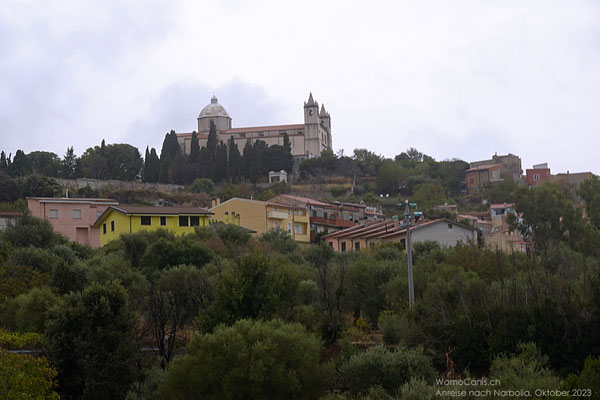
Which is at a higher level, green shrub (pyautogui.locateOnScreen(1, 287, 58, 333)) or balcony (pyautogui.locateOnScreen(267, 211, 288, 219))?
balcony (pyautogui.locateOnScreen(267, 211, 288, 219))

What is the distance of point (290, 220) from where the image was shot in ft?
220

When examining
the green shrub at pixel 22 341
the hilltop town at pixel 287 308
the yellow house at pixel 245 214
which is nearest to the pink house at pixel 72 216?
the hilltop town at pixel 287 308

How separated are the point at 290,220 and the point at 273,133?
55.4 metres

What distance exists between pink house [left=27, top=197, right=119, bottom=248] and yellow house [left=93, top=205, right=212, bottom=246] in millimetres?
2341

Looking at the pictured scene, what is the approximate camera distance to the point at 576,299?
2434cm

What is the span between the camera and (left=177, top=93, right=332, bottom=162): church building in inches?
4695

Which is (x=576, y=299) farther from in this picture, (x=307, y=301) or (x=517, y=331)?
(x=307, y=301)

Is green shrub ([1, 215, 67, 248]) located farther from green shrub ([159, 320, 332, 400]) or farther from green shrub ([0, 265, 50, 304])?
green shrub ([159, 320, 332, 400])

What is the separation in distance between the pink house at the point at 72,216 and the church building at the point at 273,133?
57.4 metres

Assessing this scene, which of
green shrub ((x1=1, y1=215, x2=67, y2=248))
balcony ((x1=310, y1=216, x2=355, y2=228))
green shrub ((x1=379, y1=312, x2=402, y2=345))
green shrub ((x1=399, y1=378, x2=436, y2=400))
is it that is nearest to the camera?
green shrub ((x1=399, y1=378, x2=436, y2=400))

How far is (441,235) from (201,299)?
94.4ft

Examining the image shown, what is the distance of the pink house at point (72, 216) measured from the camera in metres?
58.8

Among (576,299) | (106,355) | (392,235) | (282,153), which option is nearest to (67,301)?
(106,355)

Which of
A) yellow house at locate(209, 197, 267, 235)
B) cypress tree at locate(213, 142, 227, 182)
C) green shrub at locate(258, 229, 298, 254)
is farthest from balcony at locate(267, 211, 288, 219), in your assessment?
cypress tree at locate(213, 142, 227, 182)
